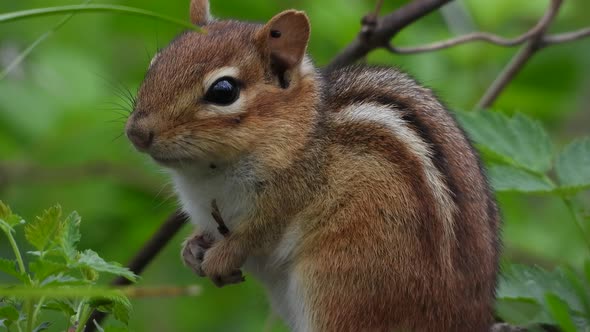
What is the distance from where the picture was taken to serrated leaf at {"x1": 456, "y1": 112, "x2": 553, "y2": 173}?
3.00m

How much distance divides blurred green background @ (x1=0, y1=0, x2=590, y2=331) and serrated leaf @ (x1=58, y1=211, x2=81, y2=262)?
214cm

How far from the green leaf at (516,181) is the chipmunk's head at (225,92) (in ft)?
1.73

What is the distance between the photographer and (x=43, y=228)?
72.9 inches

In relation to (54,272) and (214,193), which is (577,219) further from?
(54,272)

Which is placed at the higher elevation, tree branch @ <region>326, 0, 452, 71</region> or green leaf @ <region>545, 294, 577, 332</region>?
tree branch @ <region>326, 0, 452, 71</region>

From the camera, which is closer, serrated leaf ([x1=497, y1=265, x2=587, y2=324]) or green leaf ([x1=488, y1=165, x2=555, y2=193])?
serrated leaf ([x1=497, y1=265, x2=587, y2=324])

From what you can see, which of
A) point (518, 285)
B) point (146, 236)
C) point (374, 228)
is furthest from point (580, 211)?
point (146, 236)

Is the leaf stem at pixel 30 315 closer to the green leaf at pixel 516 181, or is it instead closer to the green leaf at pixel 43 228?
the green leaf at pixel 43 228

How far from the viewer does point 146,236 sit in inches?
185

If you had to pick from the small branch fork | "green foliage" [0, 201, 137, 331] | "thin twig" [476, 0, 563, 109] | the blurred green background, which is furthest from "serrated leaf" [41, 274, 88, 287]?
the blurred green background

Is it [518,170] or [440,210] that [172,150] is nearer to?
[440,210]

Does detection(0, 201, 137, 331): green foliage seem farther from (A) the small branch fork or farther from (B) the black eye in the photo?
(A) the small branch fork

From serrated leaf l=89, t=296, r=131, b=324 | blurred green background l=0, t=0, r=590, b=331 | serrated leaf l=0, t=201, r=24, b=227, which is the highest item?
serrated leaf l=0, t=201, r=24, b=227

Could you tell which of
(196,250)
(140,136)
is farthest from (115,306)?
(196,250)
